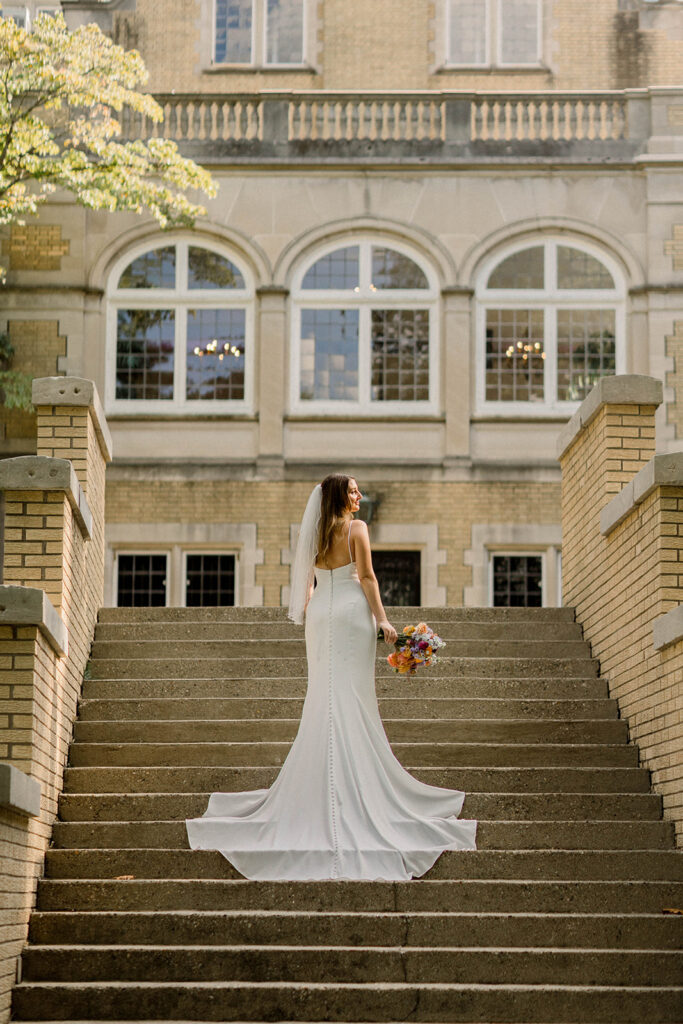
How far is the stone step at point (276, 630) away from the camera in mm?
11195

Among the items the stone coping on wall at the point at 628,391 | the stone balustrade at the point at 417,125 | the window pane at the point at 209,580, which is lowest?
the stone coping on wall at the point at 628,391

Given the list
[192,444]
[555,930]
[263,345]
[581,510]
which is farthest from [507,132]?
[555,930]

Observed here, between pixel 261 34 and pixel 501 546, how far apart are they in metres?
8.63

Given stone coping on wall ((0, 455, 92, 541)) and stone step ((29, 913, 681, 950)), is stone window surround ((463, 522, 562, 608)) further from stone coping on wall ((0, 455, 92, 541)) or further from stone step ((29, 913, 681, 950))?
stone step ((29, 913, 681, 950))

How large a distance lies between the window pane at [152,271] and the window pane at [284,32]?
3.99 metres

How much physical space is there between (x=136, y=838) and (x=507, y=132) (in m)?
14.1

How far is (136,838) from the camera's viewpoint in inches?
Answer: 332

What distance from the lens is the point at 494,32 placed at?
22047 millimetres

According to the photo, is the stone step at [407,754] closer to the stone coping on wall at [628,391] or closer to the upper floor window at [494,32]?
the stone coping on wall at [628,391]

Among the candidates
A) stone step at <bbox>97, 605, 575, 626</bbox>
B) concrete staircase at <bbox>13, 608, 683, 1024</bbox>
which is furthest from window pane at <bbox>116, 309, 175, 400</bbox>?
concrete staircase at <bbox>13, 608, 683, 1024</bbox>

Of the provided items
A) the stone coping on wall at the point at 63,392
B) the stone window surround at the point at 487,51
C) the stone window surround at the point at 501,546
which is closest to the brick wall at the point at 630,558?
the stone coping on wall at the point at 63,392

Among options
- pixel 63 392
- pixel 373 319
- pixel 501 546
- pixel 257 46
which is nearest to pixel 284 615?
pixel 63 392

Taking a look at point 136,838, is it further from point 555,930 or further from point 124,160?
point 124,160

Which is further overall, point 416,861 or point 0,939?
point 416,861
